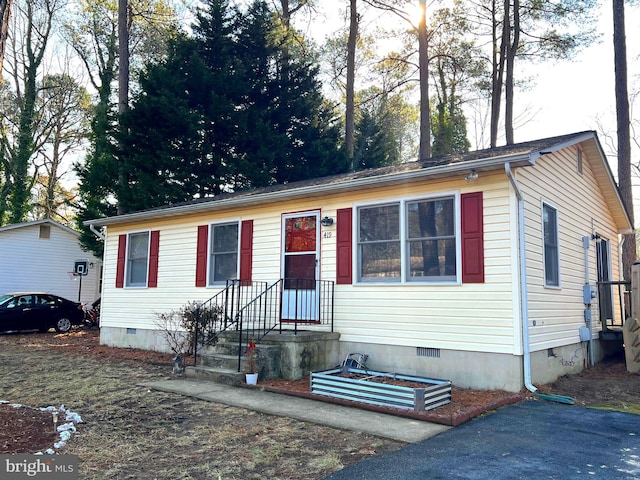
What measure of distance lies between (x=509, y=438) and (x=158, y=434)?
3208 millimetres

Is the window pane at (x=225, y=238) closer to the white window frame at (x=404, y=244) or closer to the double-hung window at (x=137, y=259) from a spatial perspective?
the double-hung window at (x=137, y=259)

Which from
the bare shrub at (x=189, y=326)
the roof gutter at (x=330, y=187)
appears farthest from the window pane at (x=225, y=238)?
the bare shrub at (x=189, y=326)

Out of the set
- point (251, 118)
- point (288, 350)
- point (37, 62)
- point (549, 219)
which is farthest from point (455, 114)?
point (37, 62)

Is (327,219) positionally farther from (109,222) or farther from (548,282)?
(109,222)

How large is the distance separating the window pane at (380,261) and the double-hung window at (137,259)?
567 cm

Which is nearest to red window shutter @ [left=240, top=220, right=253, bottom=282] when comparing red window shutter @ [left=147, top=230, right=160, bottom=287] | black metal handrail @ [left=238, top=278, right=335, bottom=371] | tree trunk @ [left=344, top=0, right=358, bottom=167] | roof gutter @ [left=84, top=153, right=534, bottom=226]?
roof gutter @ [left=84, top=153, right=534, bottom=226]

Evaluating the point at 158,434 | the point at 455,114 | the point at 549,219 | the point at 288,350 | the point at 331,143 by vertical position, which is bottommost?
the point at 158,434

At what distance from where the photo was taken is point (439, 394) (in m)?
5.54

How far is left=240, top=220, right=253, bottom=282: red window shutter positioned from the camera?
9.09m

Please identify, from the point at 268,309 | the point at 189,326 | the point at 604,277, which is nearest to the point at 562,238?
the point at 604,277

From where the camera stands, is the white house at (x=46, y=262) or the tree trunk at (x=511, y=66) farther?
the white house at (x=46, y=262)

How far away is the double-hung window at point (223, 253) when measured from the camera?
951cm

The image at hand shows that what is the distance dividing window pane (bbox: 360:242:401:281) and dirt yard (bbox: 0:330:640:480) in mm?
1978

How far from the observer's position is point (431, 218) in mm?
7082
